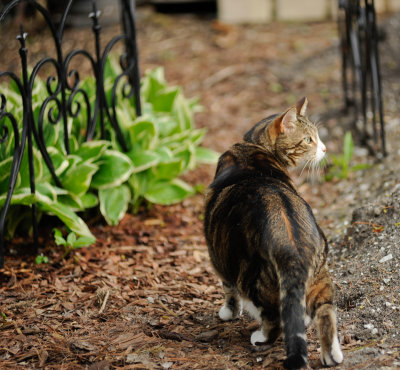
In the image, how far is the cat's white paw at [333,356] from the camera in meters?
2.63

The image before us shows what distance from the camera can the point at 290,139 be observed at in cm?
334

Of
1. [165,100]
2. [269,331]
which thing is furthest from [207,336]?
[165,100]

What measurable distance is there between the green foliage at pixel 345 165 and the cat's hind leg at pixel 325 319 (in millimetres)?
2310

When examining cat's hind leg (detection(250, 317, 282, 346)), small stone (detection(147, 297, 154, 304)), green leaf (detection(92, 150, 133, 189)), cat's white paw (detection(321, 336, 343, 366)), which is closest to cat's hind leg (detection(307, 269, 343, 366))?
cat's white paw (detection(321, 336, 343, 366))

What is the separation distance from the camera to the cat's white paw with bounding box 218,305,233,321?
3271 millimetres

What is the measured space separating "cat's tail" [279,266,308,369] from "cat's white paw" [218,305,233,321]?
78 cm

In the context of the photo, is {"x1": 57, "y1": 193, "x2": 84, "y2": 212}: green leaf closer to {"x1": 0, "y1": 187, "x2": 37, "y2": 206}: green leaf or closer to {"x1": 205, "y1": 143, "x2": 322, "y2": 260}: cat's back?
{"x1": 0, "y1": 187, "x2": 37, "y2": 206}: green leaf

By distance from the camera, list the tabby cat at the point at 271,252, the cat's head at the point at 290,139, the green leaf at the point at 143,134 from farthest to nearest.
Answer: the green leaf at the point at 143,134 < the cat's head at the point at 290,139 < the tabby cat at the point at 271,252

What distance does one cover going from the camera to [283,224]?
263cm

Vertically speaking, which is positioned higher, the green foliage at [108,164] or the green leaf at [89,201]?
the green foliage at [108,164]

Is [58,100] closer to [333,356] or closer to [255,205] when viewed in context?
[255,205]

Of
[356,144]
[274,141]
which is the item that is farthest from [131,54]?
[356,144]

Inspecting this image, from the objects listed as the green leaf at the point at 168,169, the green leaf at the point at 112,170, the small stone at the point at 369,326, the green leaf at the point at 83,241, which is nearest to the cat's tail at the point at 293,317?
the small stone at the point at 369,326

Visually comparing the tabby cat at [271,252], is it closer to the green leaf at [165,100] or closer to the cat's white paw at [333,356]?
the cat's white paw at [333,356]
